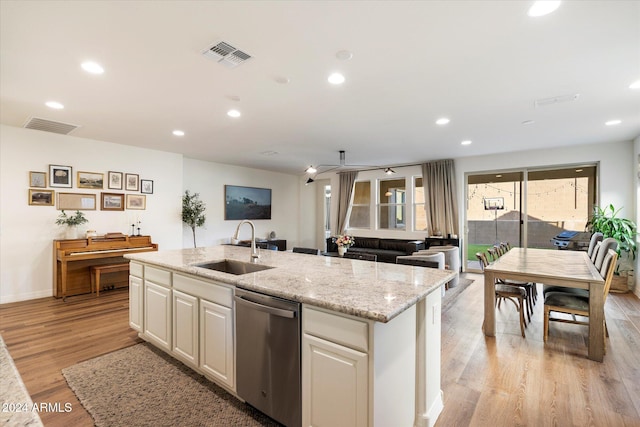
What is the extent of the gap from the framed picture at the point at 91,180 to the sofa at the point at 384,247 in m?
5.11

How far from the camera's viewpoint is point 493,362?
2.70m

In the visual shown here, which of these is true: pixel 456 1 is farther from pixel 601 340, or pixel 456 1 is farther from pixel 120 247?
pixel 120 247

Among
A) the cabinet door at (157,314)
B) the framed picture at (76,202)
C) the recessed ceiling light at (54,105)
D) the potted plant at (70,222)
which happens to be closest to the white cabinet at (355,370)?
the cabinet door at (157,314)

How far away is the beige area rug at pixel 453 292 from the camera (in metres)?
4.38

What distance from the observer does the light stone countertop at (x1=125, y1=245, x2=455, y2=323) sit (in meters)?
1.50

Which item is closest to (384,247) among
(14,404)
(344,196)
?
(344,196)

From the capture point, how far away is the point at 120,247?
5039 millimetres

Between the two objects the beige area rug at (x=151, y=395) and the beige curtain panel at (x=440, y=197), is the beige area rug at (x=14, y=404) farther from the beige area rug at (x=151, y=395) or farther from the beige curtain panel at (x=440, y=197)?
the beige curtain panel at (x=440, y=197)

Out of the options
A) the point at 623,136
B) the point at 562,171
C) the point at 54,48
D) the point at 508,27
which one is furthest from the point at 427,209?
the point at 54,48

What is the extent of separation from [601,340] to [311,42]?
11.8ft

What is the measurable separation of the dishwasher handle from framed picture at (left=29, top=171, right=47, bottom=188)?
467 cm

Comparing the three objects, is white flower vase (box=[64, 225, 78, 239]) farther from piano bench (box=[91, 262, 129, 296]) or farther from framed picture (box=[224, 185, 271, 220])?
framed picture (box=[224, 185, 271, 220])

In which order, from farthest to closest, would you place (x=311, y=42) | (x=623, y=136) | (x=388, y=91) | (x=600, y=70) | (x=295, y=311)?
(x=623, y=136)
(x=388, y=91)
(x=600, y=70)
(x=311, y=42)
(x=295, y=311)

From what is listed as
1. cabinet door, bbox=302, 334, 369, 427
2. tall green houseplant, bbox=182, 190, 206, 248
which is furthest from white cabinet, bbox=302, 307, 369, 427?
tall green houseplant, bbox=182, 190, 206, 248
